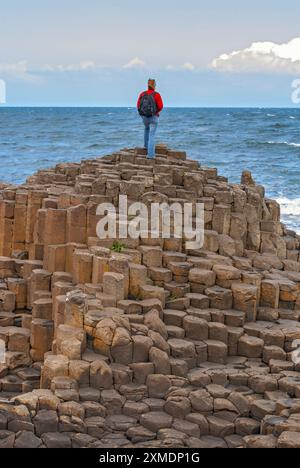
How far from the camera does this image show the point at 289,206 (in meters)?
29.0

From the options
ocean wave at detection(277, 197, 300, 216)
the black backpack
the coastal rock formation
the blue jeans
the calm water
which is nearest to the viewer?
the coastal rock formation

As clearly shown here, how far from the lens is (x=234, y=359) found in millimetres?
12758

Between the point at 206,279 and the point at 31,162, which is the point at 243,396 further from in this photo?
the point at 31,162

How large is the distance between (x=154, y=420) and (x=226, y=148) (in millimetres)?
40687

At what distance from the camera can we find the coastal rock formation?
10758 mm

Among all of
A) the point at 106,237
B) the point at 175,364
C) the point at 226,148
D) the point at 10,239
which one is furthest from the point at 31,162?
the point at 175,364

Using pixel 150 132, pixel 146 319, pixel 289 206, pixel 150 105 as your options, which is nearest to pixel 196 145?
pixel 289 206

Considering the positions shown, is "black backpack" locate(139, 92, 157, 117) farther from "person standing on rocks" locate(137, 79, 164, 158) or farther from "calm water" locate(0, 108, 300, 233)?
"calm water" locate(0, 108, 300, 233)

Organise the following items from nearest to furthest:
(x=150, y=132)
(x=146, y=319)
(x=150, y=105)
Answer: (x=146, y=319) < (x=150, y=105) < (x=150, y=132)

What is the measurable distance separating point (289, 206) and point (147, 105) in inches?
533

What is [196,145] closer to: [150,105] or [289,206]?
[289,206]

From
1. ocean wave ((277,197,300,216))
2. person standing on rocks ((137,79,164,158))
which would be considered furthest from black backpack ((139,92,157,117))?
ocean wave ((277,197,300,216))

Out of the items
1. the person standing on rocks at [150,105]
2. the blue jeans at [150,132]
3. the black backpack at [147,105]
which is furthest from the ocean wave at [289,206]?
the black backpack at [147,105]

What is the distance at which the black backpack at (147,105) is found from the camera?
16.5 metres
